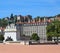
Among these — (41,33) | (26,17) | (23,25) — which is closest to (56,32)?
(41,33)

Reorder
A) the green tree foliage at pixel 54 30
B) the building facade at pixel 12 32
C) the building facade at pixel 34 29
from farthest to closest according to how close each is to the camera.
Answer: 1. the building facade at pixel 34 29
2. the building facade at pixel 12 32
3. the green tree foliage at pixel 54 30

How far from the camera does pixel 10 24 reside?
3226 inches

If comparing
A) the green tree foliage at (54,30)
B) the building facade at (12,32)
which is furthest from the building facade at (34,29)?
the green tree foliage at (54,30)

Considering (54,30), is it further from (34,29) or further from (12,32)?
(34,29)

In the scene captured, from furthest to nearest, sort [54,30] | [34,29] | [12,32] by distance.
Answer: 1. [34,29]
2. [12,32]
3. [54,30]

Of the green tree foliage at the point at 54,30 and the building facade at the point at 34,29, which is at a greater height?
the building facade at the point at 34,29

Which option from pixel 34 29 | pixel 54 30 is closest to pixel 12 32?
pixel 54 30

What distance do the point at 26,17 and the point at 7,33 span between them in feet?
252

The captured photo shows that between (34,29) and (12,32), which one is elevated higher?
(34,29)

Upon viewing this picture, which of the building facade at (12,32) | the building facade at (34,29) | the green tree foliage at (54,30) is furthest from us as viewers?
the building facade at (34,29)

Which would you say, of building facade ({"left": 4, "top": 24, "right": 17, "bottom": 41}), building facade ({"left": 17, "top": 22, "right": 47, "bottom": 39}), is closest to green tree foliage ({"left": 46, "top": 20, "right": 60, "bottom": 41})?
building facade ({"left": 4, "top": 24, "right": 17, "bottom": 41})

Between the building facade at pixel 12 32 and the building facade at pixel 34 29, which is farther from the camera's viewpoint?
the building facade at pixel 34 29

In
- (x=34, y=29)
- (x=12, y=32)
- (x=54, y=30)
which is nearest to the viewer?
(x=54, y=30)

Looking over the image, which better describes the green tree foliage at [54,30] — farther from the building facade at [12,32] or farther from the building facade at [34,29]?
the building facade at [34,29]
